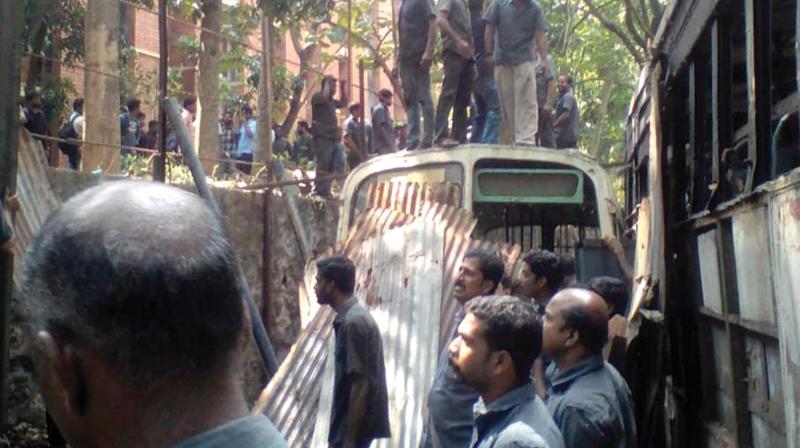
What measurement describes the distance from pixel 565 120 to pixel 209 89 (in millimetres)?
4868

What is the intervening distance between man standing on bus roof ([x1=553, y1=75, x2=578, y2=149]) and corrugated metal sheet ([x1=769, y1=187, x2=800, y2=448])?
1058cm

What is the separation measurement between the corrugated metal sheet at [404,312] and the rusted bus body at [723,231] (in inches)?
52.3

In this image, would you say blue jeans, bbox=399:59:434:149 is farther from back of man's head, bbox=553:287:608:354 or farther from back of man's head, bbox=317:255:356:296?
back of man's head, bbox=553:287:608:354

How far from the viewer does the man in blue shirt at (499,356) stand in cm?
338

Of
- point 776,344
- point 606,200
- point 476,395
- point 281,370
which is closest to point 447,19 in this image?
point 606,200

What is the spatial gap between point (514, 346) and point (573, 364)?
0.84m

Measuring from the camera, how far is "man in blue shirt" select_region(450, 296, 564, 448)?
3.38 metres

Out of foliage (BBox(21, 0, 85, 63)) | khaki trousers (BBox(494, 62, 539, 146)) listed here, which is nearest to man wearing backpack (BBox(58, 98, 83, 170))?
foliage (BBox(21, 0, 85, 63))

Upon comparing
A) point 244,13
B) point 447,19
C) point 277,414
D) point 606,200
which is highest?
point 244,13

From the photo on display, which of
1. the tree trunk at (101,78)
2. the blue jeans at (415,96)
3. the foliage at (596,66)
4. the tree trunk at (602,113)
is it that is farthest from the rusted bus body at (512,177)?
the tree trunk at (602,113)

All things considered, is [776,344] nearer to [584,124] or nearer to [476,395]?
[476,395]

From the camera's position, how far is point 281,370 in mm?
7168

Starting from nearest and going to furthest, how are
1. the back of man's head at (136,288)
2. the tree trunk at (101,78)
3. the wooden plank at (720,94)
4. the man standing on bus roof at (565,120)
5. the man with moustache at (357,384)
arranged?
the back of man's head at (136,288) → the man with moustache at (357,384) → the wooden plank at (720,94) → the tree trunk at (101,78) → the man standing on bus roof at (565,120)

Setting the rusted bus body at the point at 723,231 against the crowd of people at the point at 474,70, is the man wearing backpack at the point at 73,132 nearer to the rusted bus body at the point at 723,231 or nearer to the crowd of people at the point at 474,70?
the crowd of people at the point at 474,70
